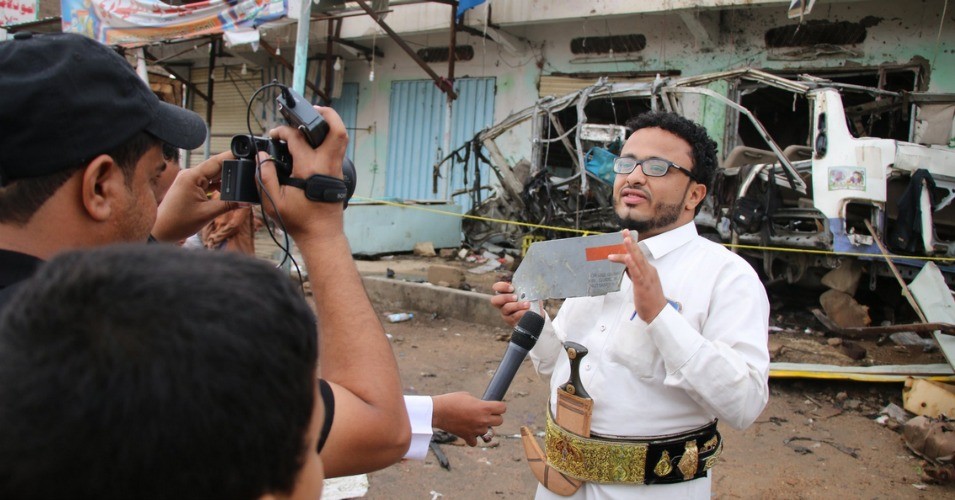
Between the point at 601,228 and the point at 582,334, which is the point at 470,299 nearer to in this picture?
the point at 601,228

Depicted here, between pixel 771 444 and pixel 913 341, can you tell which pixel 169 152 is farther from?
pixel 913 341

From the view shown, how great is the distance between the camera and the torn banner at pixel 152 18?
9.52m

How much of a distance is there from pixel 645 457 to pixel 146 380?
4.87ft

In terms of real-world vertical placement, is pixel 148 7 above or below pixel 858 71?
above

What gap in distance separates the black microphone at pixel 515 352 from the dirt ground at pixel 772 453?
195 cm

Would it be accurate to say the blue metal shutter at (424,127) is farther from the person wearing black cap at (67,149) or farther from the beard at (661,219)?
the person wearing black cap at (67,149)

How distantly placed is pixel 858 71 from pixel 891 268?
4.00m


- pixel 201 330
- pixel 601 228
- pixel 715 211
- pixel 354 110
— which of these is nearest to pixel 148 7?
pixel 354 110

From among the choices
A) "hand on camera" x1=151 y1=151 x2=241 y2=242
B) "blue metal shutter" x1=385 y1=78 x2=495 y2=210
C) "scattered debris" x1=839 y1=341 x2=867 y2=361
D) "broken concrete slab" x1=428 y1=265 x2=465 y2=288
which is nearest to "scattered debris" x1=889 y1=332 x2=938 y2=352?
"scattered debris" x1=839 y1=341 x2=867 y2=361

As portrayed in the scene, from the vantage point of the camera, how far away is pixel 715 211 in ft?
→ 24.0

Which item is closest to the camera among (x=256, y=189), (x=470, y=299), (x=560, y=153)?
(x=256, y=189)

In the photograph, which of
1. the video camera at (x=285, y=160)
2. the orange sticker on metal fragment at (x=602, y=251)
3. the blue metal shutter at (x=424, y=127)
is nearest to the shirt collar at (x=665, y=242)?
the orange sticker on metal fragment at (x=602, y=251)

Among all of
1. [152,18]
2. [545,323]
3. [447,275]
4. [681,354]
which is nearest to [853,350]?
[447,275]

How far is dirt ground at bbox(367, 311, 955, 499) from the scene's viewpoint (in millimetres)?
3619
